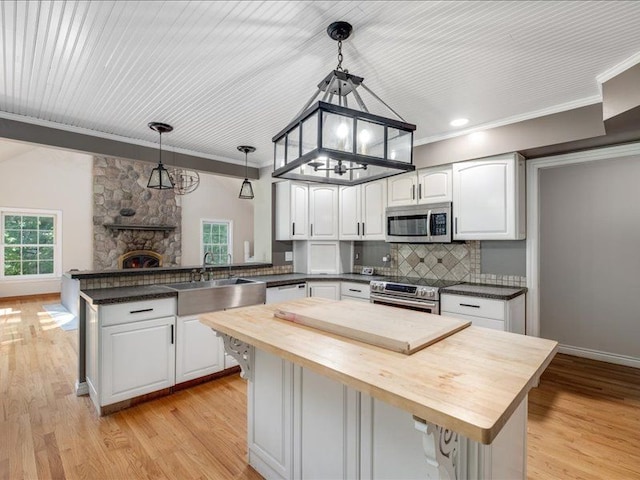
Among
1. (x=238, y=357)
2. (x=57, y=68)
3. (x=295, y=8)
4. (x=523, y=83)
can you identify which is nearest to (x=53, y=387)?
(x=238, y=357)

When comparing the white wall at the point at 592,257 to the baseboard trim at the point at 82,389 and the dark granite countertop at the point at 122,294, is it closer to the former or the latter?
the dark granite countertop at the point at 122,294

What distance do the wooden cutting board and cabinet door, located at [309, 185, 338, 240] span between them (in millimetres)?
2444

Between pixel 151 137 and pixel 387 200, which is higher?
pixel 151 137

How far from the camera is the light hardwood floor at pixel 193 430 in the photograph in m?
1.93

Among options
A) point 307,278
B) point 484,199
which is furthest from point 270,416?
point 484,199

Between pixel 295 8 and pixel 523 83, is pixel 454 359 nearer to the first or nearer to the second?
pixel 295 8

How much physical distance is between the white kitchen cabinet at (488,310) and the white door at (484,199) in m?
0.62

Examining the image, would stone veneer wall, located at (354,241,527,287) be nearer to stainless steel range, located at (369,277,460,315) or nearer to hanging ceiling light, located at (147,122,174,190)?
stainless steel range, located at (369,277,460,315)

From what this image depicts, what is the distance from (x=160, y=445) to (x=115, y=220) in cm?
709

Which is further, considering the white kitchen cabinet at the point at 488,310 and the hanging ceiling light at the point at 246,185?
the hanging ceiling light at the point at 246,185

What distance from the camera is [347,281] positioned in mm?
4035

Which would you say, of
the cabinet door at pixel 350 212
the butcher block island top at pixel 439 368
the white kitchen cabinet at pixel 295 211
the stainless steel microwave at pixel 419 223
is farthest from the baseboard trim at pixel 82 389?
the stainless steel microwave at pixel 419 223

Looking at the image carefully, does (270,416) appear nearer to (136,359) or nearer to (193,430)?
(193,430)

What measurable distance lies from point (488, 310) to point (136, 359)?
3082mm
